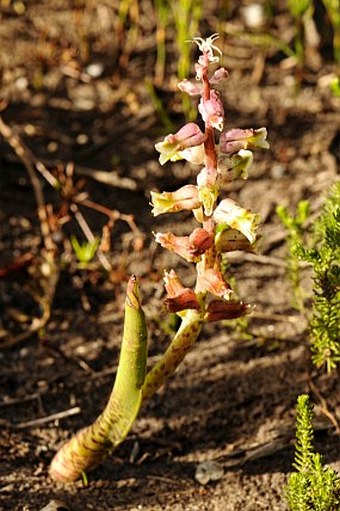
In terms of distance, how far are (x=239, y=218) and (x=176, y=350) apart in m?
0.43

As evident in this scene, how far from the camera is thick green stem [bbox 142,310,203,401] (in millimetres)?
2420

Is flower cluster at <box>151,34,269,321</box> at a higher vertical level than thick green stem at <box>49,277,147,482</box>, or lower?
higher

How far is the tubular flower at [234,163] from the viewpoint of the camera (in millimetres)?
2227

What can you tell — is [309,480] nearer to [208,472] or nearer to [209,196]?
[208,472]

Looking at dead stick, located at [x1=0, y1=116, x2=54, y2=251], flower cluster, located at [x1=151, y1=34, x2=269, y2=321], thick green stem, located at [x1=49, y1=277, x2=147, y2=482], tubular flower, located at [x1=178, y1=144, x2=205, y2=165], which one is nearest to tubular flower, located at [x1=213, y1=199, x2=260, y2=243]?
flower cluster, located at [x1=151, y1=34, x2=269, y2=321]

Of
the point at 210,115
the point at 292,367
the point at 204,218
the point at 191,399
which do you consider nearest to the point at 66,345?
the point at 191,399

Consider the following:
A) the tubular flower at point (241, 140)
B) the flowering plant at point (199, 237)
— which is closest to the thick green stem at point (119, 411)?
the flowering plant at point (199, 237)

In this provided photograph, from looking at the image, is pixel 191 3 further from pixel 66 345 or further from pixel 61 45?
pixel 66 345

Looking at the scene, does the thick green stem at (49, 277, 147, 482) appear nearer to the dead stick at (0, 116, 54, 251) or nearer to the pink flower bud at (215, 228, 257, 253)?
the pink flower bud at (215, 228, 257, 253)

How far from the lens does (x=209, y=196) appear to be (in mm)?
2189

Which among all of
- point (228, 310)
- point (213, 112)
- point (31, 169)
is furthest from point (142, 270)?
point (213, 112)

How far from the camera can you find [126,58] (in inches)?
170

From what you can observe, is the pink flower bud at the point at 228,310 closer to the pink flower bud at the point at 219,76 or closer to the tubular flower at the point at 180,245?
the tubular flower at the point at 180,245

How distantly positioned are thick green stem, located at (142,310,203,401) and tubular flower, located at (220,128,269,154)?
0.42m
